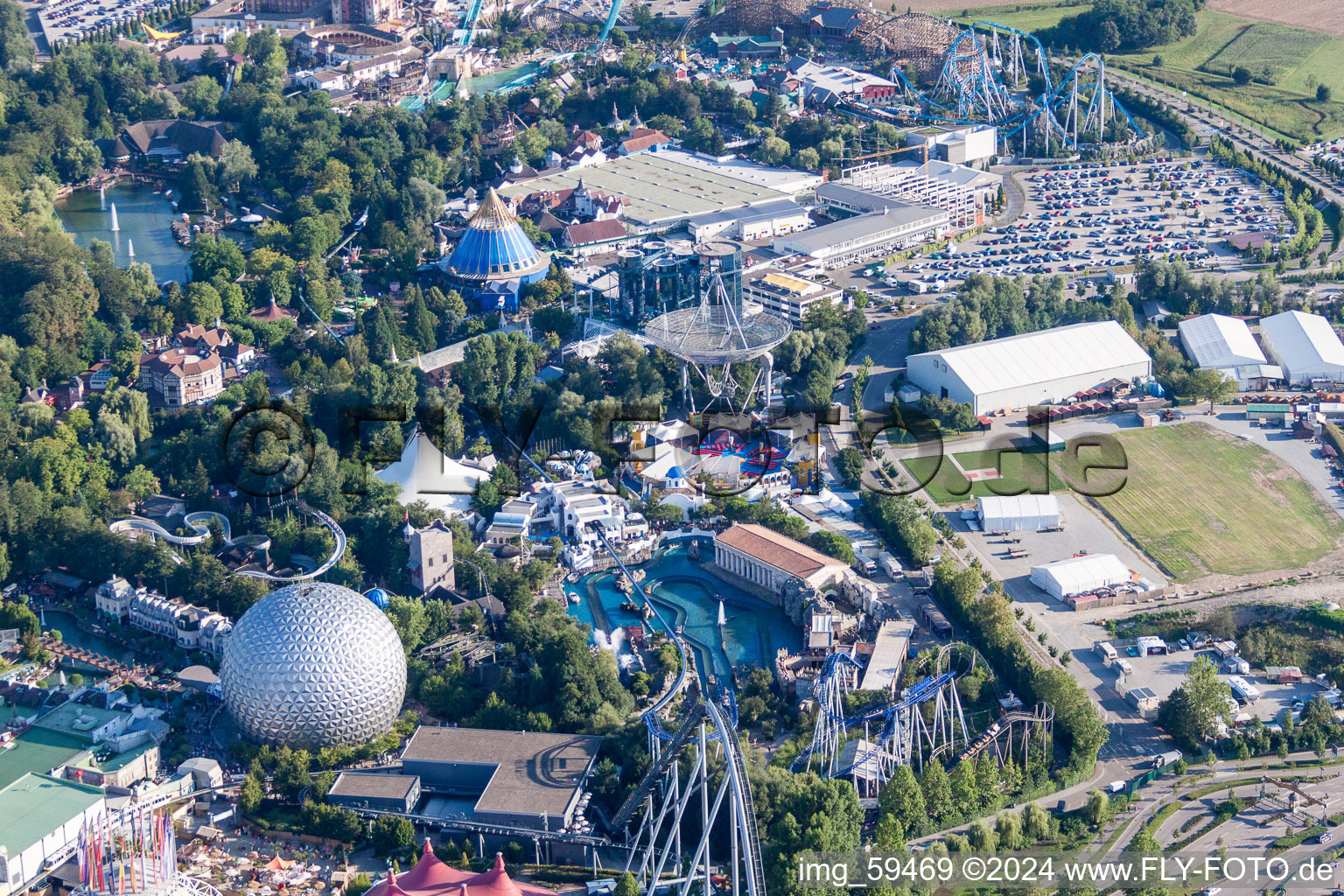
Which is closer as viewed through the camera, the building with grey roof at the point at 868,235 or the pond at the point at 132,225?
the building with grey roof at the point at 868,235

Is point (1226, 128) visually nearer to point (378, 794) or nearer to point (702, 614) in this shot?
point (702, 614)

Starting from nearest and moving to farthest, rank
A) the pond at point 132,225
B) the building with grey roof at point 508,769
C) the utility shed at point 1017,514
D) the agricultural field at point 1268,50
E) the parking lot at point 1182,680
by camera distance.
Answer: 1. the building with grey roof at point 508,769
2. the parking lot at point 1182,680
3. the utility shed at point 1017,514
4. the pond at point 132,225
5. the agricultural field at point 1268,50

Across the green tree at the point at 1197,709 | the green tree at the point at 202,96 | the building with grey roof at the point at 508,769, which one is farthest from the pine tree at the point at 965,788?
the green tree at the point at 202,96

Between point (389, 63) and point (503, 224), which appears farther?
point (389, 63)

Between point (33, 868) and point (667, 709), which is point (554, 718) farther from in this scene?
point (33, 868)

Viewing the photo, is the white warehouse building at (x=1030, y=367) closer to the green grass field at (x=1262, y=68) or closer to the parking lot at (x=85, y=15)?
the green grass field at (x=1262, y=68)

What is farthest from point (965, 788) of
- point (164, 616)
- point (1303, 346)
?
point (1303, 346)

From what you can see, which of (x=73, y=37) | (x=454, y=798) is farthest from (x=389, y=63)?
(x=454, y=798)
